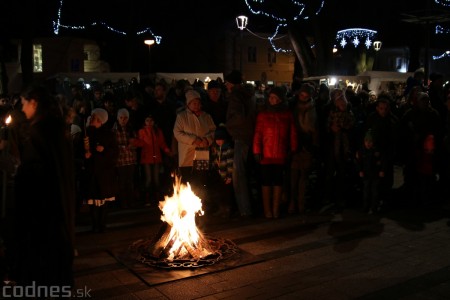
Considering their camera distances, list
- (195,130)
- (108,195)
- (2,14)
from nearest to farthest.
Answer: (108,195) < (195,130) < (2,14)

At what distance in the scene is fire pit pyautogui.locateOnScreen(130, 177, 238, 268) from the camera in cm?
616

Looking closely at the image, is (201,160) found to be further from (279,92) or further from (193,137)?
(279,92)

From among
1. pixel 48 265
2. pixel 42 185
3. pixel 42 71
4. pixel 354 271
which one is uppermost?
pixel 42 71

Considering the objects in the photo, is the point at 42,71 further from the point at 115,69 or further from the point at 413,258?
the point at 413,258

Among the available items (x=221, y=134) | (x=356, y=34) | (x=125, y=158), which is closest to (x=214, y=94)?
(x=221, y=134)

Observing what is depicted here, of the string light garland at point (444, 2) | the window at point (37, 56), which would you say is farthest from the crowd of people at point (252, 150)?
the window at point (37, 56)

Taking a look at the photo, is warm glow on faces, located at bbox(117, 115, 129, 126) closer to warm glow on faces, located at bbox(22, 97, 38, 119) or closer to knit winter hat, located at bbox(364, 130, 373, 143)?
knit winter hat, located at bbox(364, 130, 373, 143)

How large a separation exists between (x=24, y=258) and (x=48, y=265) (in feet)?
0.62

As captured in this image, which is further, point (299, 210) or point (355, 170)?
point (355, 170)

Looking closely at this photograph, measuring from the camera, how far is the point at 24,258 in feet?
13.3

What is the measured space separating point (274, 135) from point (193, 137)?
123cm

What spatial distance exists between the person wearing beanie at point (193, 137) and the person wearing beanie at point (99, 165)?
109 centimetres

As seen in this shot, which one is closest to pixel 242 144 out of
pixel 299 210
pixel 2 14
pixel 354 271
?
pixel 299 210

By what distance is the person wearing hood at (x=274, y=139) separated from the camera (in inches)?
318
